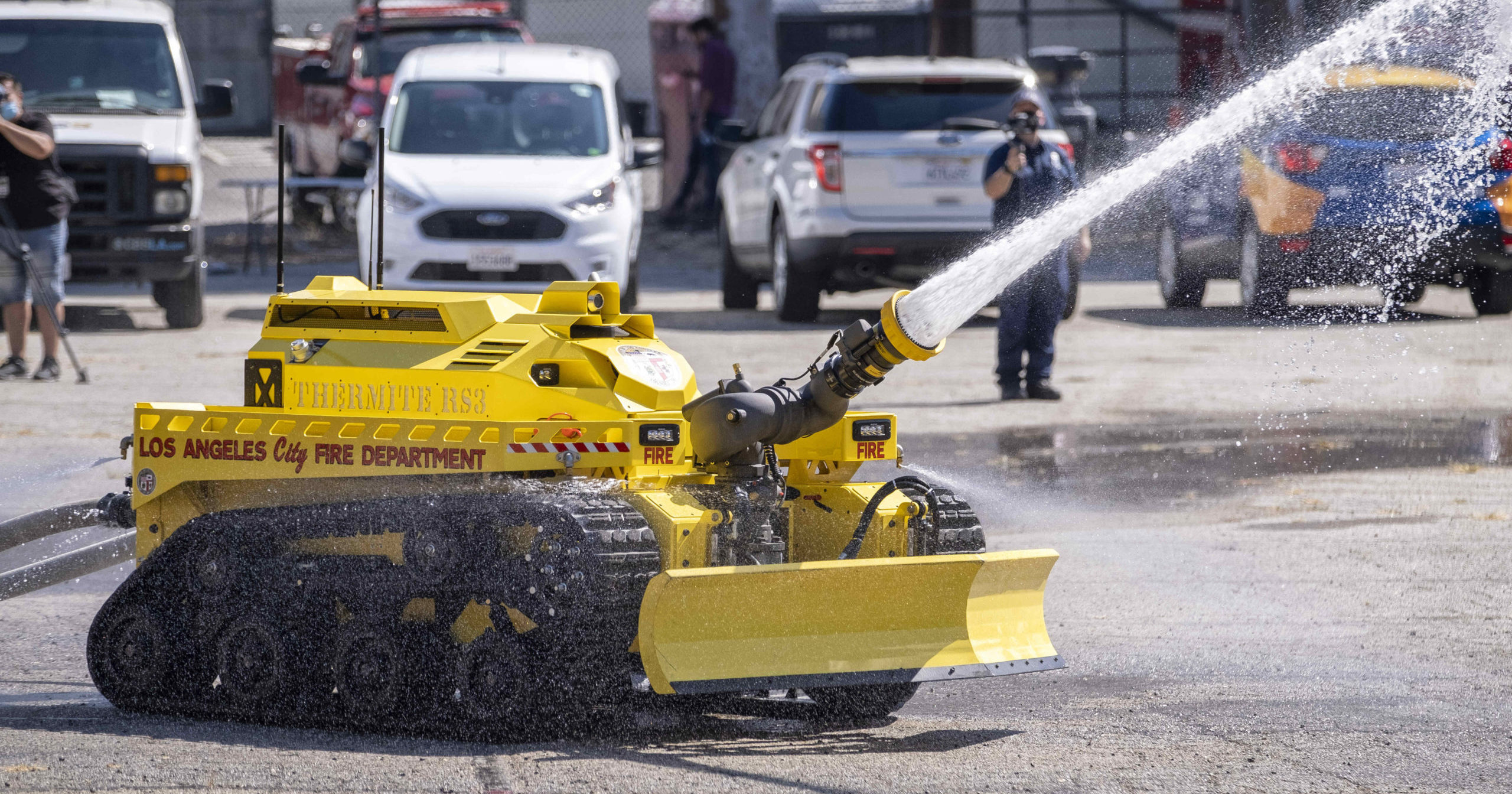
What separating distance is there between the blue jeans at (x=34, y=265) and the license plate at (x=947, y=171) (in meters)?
6.62

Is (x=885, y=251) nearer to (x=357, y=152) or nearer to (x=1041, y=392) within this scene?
(x=1041, y=392)

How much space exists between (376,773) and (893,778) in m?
1.43

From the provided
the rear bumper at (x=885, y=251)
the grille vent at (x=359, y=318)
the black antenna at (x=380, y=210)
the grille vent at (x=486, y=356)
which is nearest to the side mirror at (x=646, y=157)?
the rear bumper at (x=885, y=251)

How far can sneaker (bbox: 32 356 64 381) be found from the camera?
1403 centimetres

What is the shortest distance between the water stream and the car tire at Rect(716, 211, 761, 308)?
4288mm

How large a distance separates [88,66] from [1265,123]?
386 inches

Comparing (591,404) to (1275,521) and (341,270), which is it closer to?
(1275,521)

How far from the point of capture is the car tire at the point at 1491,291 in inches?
714

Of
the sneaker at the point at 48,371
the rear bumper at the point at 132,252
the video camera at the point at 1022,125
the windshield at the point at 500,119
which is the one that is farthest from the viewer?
the windshield at the point at 500,119

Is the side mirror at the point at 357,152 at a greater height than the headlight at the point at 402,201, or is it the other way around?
the side mirror at the point at 357,152

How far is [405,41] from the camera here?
2377 centimetres

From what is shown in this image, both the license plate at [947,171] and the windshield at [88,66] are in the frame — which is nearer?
the license plate at [947,171]

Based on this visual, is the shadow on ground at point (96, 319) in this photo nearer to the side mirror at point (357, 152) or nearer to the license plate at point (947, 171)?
the side mirror at point (357, 152)

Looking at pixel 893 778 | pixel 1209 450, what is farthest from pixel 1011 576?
pixel 1209 450
